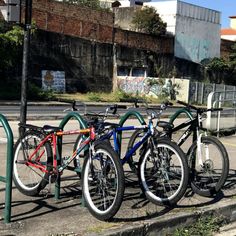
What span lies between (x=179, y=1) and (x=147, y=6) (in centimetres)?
321

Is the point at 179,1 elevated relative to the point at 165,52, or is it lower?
elevated

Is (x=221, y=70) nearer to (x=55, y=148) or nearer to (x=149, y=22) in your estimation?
(x=149, y=22)

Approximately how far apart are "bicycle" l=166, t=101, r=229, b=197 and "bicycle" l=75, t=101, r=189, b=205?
667mm

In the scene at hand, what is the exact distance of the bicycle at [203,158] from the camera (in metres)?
6.71

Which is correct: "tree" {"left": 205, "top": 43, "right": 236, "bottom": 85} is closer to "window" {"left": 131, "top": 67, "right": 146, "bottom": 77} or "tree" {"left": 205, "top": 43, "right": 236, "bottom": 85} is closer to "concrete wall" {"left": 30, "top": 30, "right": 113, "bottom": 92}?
"window" {"left": 131, "top": 67, "right": 146, "bottom": 77}

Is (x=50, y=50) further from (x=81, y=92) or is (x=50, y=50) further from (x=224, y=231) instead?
(x=224, y=231)

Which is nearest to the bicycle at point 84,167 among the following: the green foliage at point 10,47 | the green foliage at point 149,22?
the green foliage at point 10,47

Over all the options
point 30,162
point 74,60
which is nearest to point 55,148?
point 30,162

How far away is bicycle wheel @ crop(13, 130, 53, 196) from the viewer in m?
6.10

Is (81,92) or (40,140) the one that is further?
(81,92)

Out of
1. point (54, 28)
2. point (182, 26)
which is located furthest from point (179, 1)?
point (54, 28)

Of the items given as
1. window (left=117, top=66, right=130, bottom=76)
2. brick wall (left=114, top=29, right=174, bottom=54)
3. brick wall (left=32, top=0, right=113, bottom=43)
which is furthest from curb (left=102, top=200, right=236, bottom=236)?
brick wall (left=114, top=29, right=174, bottom=54)

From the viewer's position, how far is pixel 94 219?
5.55 meters

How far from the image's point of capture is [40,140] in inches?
245
